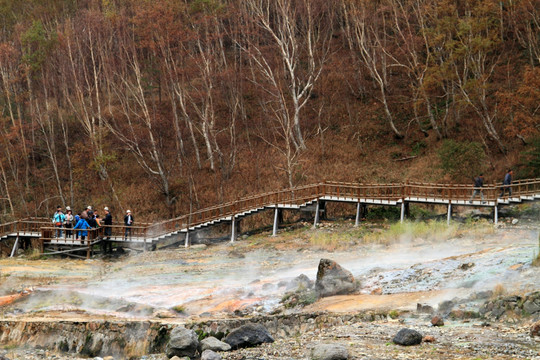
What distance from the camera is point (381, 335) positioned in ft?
55.9

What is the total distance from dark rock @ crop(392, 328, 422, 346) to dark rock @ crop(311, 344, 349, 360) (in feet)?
5.21

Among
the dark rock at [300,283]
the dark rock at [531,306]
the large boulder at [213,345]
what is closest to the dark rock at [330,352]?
the large boulder at [213,345]

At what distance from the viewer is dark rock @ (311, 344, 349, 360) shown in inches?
585

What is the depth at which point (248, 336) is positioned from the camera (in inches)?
703

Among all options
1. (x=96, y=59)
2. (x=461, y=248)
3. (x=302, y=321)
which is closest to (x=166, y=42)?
(x=96, y=59)

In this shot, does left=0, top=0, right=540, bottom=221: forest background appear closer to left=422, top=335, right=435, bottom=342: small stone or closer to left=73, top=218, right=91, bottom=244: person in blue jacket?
left=73, top=218, right=91, bottom=244: person in blue jacket

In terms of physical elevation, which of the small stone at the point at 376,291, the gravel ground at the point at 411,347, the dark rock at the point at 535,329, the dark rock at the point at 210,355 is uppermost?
the dark rock at the point at 535,329

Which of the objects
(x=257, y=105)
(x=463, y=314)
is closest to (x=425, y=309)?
(x=463, y=314)

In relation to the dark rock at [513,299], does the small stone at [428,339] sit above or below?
below

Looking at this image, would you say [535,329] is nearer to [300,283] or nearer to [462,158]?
[300,283]

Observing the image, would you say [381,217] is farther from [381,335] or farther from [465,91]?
[381,335]

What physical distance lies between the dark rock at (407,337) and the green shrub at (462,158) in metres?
26.8

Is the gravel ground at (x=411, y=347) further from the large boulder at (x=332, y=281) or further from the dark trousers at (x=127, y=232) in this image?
the dark trousers at (x=127, y=232)

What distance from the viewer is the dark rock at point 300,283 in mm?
23688
